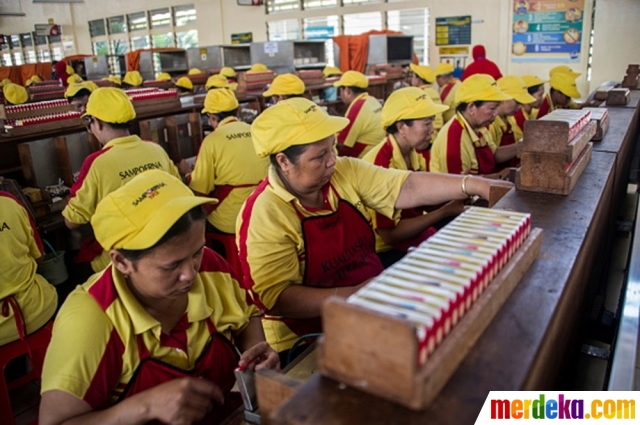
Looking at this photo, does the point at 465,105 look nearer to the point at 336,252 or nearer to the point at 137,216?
the point at 336,252

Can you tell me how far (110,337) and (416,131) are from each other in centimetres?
213

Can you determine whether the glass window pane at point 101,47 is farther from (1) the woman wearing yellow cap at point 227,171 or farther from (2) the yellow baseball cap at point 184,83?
(1) the woman wearing yellow cap at point 227,171

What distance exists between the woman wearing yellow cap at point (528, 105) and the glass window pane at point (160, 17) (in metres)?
11.9

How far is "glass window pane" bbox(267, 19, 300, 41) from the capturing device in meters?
12.4

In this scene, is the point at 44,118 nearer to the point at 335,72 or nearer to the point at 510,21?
the point at 335,72

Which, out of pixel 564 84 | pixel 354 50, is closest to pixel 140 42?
pixel 354 50

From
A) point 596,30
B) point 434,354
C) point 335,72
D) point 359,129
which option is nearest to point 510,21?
point 596,30

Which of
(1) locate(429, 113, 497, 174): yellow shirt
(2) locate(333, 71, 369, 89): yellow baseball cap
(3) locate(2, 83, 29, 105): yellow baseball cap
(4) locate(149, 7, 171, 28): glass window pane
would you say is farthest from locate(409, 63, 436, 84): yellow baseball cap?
(4) locate(149, 7, 171, 28): glass window pane

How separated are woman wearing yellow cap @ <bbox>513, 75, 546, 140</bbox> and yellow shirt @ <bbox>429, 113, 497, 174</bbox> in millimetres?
1635

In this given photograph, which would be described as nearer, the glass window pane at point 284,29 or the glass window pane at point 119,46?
the glass window pane at point 284,29

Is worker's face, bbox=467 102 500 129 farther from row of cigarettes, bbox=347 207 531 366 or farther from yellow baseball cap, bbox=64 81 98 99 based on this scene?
yellow baseball cap, bbox=64 81 98 99

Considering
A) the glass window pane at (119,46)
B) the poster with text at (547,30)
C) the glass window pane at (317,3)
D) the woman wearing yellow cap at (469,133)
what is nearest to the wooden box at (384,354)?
the woman wearing yellow cap at (469,133)

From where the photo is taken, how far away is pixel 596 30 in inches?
332

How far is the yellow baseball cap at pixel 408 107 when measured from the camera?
292cm
